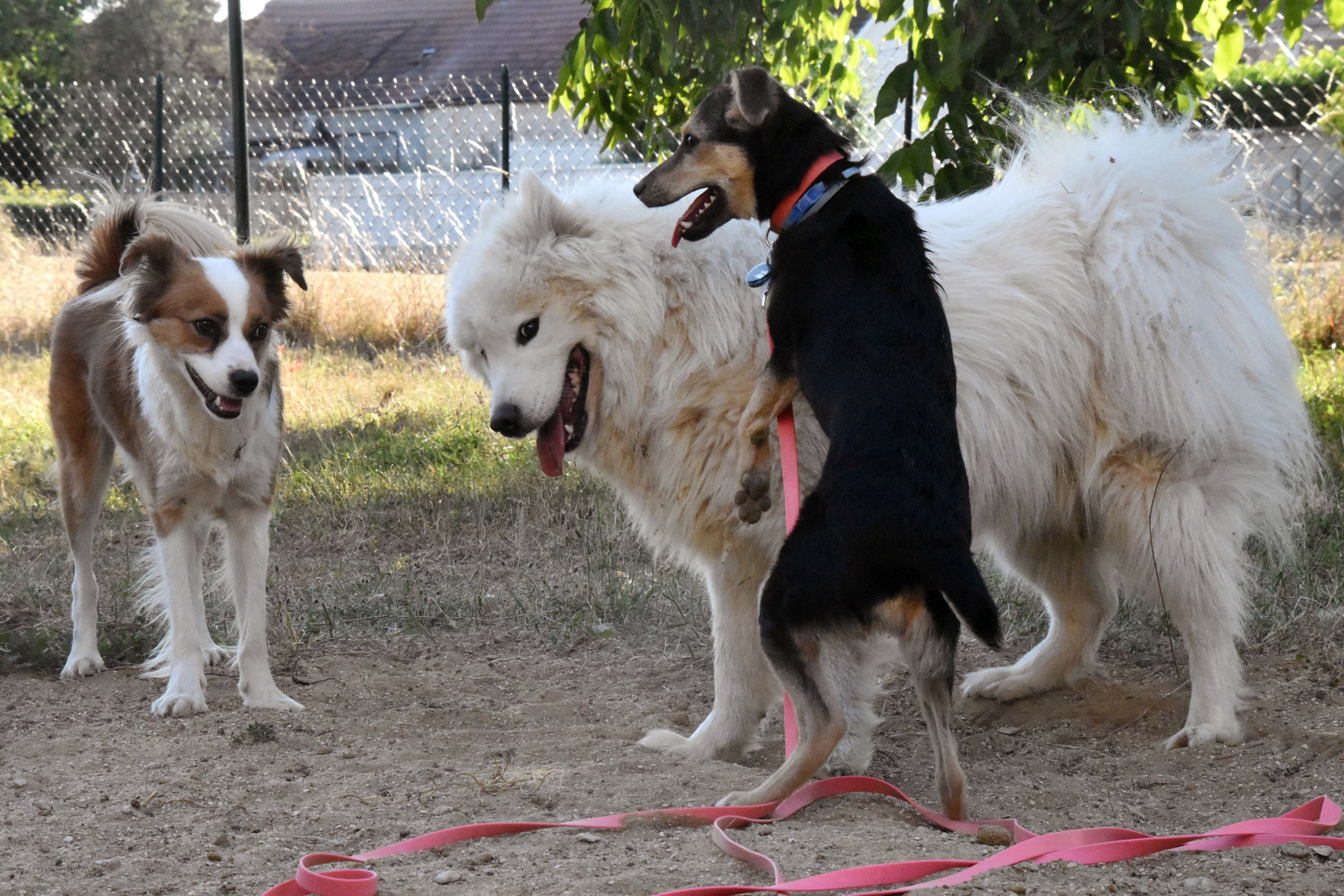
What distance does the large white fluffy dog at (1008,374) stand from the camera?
11.1 feet

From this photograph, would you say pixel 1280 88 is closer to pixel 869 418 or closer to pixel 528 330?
pixel 528 330

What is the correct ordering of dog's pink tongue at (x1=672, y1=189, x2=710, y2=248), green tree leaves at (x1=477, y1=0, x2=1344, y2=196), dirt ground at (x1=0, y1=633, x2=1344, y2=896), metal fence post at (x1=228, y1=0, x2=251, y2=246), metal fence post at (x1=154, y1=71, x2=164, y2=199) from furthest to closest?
metal fence post at (x1=154, y1=71, x2=164, y2=199), metal fence post at (x1=228, y1=0, x2=251, y2=246), green tree leaves at (x1=477, y1=0, x2=1344, y2=196), dog's pink tongue at (x1=672, y1=189, x2=710, y2=248), dirt ground at (x1=0, y1=633, x2=1344, y2=896)

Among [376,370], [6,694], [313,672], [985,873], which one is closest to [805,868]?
[985,873]

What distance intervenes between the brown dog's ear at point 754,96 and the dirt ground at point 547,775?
69.7 inches

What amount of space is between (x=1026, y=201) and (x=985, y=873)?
7.43 feet

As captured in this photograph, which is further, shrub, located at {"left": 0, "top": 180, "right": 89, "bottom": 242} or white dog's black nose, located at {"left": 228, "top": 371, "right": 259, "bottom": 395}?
shrub, located at {"left": 0, "top": 180, "right": 89, "bottom": 242}

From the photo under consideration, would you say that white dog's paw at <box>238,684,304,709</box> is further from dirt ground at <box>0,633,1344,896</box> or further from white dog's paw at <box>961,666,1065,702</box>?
white dog's paw at <box>961,666,1065,702</box>

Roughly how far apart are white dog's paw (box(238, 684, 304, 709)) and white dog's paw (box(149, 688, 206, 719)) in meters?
0.14

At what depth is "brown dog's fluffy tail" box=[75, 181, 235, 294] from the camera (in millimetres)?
4520

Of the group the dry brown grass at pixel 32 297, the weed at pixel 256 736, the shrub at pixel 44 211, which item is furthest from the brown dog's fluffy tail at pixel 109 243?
the dry brown grass at pixel 32 297

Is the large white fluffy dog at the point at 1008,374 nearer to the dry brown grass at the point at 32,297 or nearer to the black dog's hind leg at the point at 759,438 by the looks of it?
the black dog's hind leg at the point at 759,438

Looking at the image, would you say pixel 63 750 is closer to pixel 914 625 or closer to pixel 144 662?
pixel 144 662

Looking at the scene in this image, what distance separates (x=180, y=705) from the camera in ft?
12.7

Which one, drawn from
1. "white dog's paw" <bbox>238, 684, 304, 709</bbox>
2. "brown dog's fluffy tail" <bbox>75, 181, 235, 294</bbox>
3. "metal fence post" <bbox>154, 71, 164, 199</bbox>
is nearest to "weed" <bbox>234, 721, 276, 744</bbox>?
"white dog's paw" <bbox>238, 684, 304, 709</bbox>
